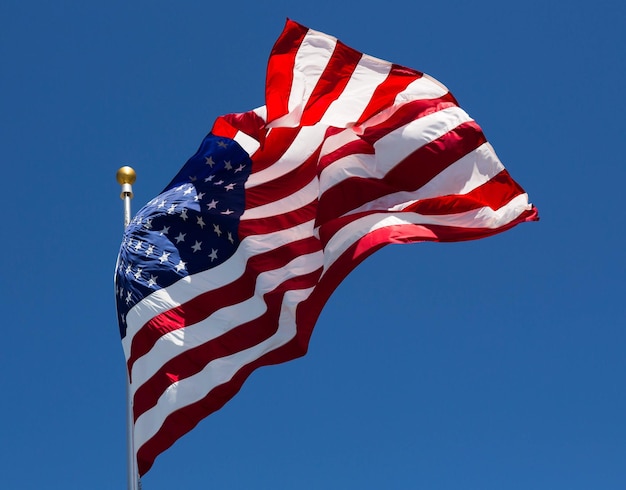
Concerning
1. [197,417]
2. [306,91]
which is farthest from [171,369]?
[306,91]

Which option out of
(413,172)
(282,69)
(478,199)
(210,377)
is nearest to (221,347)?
(210,377)

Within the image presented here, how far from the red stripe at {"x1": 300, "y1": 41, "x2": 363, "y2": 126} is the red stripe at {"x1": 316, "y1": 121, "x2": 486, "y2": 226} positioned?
1.55 meters

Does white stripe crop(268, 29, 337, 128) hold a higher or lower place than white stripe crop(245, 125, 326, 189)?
higher

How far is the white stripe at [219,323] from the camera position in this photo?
1544 centimetres

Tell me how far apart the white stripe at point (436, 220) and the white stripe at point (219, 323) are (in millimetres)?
874

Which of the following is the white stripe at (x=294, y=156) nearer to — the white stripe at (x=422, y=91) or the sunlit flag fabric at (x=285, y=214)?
the sunlit flag fabric at (x=285, y=214)

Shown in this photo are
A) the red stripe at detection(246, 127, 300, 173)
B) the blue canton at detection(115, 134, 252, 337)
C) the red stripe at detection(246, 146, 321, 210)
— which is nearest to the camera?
the blue canton at detection(115, 134, 252, 337)

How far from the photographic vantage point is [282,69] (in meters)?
16.7

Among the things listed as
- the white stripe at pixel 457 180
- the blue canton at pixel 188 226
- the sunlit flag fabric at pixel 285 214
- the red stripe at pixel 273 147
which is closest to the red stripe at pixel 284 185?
the sunlit flag fabric at pixel 285 214

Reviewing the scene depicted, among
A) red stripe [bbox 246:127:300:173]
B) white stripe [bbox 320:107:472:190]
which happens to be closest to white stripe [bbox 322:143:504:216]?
white stripe [bbox 320:107:472:190]

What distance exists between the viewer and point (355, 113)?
16672 mm

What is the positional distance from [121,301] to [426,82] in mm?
5558

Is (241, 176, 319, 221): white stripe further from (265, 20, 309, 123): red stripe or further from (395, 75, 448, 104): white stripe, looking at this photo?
(395, 75, 448, 104): white stripe

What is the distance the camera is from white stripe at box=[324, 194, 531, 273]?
15.3 metres
